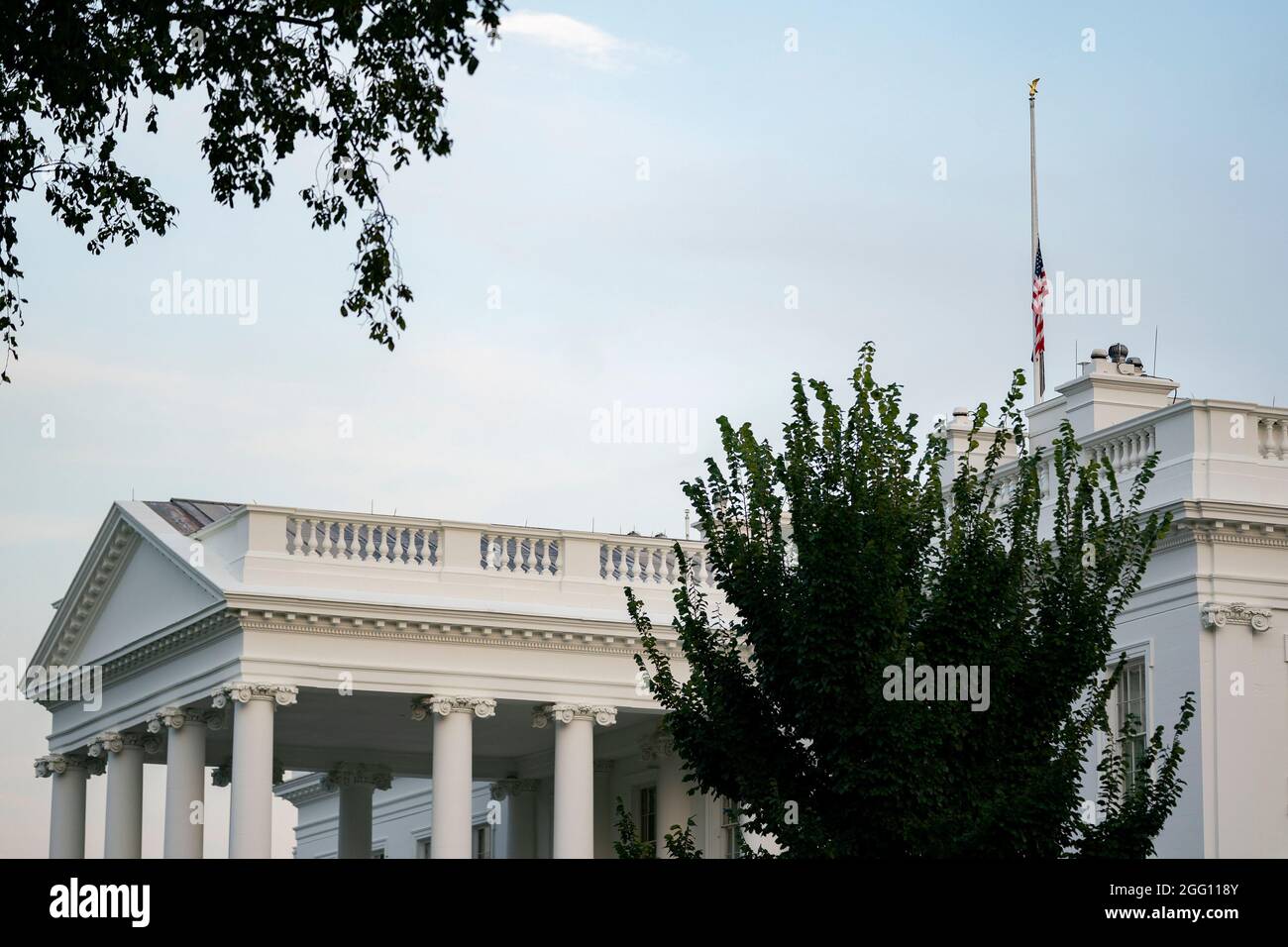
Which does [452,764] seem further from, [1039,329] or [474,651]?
[1039,329]

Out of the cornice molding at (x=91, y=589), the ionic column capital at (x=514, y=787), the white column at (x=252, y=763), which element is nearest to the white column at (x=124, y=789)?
the cornice molding at (x=91, y=589)

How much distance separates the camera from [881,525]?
20.1 m

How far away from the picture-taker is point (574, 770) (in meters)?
37.7

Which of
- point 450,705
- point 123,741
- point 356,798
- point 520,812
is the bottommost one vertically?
point 520,812

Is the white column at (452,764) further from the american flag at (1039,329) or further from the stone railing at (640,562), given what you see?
the american flag at (1039,329)

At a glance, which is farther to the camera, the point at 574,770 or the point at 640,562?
the point at 640,562

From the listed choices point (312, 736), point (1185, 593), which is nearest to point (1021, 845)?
point (1185, 593)

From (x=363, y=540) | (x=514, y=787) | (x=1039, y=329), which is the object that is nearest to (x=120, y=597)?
(x=363, y=540)

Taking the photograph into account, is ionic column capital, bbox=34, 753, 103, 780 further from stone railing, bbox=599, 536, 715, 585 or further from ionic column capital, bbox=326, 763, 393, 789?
stone railing, bbox=599, 536, 715, 585

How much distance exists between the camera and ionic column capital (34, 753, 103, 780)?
42.2 m

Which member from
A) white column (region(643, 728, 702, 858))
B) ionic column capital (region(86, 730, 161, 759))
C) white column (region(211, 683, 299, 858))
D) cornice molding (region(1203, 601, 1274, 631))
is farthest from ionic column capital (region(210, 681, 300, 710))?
cornice molding (region(1203, 601, 1274, 631))

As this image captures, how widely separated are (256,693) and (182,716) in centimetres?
240

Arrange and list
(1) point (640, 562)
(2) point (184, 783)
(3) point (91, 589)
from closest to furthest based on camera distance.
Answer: (2) point (184, 783) → (1) point (640, 562) → (3) point (91, 589)

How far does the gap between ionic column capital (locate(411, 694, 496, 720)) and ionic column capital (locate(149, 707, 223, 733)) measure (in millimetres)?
3401
